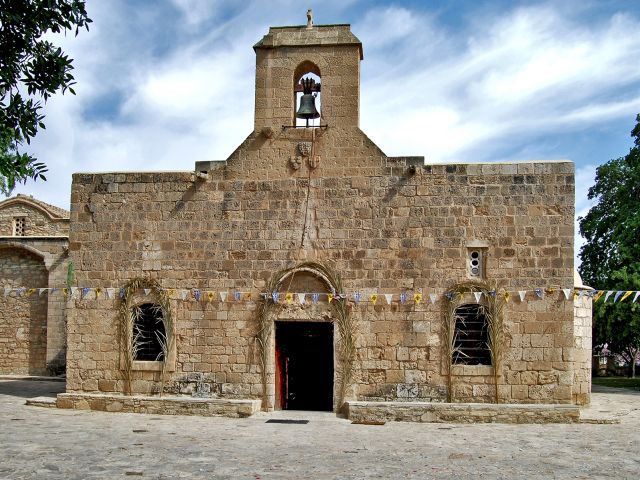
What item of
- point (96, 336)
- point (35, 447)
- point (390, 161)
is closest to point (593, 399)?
point (390, 161)

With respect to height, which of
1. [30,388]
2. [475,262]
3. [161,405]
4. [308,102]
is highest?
[308,102]

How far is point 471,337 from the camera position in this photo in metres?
13.7

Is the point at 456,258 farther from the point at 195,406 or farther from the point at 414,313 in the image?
the point at 195,406

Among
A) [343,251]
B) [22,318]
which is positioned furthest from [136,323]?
[22,318]

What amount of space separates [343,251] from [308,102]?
3013 mm

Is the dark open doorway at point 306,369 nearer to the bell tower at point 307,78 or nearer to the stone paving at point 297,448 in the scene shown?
the stone paving at point 297,448

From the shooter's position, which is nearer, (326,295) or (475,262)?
(475,262)

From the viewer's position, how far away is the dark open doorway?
48.0 feet

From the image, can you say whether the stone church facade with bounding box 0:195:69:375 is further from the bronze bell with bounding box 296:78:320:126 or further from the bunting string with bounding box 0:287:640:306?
the bronze bell with bounding box 296:78:320:126

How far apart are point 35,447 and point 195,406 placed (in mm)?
4173

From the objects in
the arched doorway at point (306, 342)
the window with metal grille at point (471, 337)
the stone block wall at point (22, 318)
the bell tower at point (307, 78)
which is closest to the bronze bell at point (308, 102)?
the bell tower at point (307, 78)

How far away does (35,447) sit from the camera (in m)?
9.57

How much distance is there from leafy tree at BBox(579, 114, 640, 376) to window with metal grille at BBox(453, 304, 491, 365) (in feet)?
25.8

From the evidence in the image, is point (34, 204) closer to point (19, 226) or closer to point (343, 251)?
point (19, 226)
